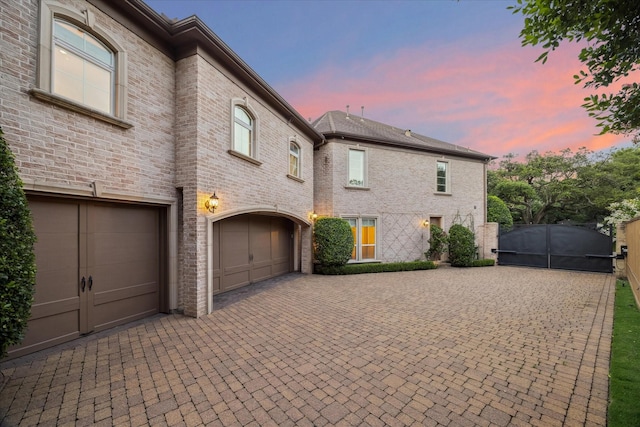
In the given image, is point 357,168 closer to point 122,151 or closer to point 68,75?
point 122,151

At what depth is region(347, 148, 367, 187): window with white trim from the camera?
1269cm

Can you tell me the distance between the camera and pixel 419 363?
3.72m

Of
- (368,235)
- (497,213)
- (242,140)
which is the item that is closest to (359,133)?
(368,235)

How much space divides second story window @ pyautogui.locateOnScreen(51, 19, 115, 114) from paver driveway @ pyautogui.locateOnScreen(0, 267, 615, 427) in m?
4.24

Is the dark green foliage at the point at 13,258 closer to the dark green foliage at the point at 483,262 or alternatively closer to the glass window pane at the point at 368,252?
the glass window pane at the point at 368,252

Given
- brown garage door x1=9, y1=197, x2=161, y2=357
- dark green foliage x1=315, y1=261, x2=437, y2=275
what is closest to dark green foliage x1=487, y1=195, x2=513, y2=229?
dark green foliage x1=315, y1=261, x2=437, y2=275

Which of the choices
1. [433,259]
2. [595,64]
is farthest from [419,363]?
[433,259]

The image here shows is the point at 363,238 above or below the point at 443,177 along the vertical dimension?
below

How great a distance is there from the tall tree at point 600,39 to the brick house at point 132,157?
233 inches

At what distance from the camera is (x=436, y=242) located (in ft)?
42.9

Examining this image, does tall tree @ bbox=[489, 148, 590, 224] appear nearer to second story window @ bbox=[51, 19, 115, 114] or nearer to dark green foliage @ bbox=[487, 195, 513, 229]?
dark green foliage @ bbox=[487, 195, 513, 229]

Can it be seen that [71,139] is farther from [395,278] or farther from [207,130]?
[395,278]

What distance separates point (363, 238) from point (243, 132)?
25.1ft

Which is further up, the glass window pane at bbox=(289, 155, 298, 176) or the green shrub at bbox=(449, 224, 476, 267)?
the glass window pane at bbox=(289, 155, 298, 176)
